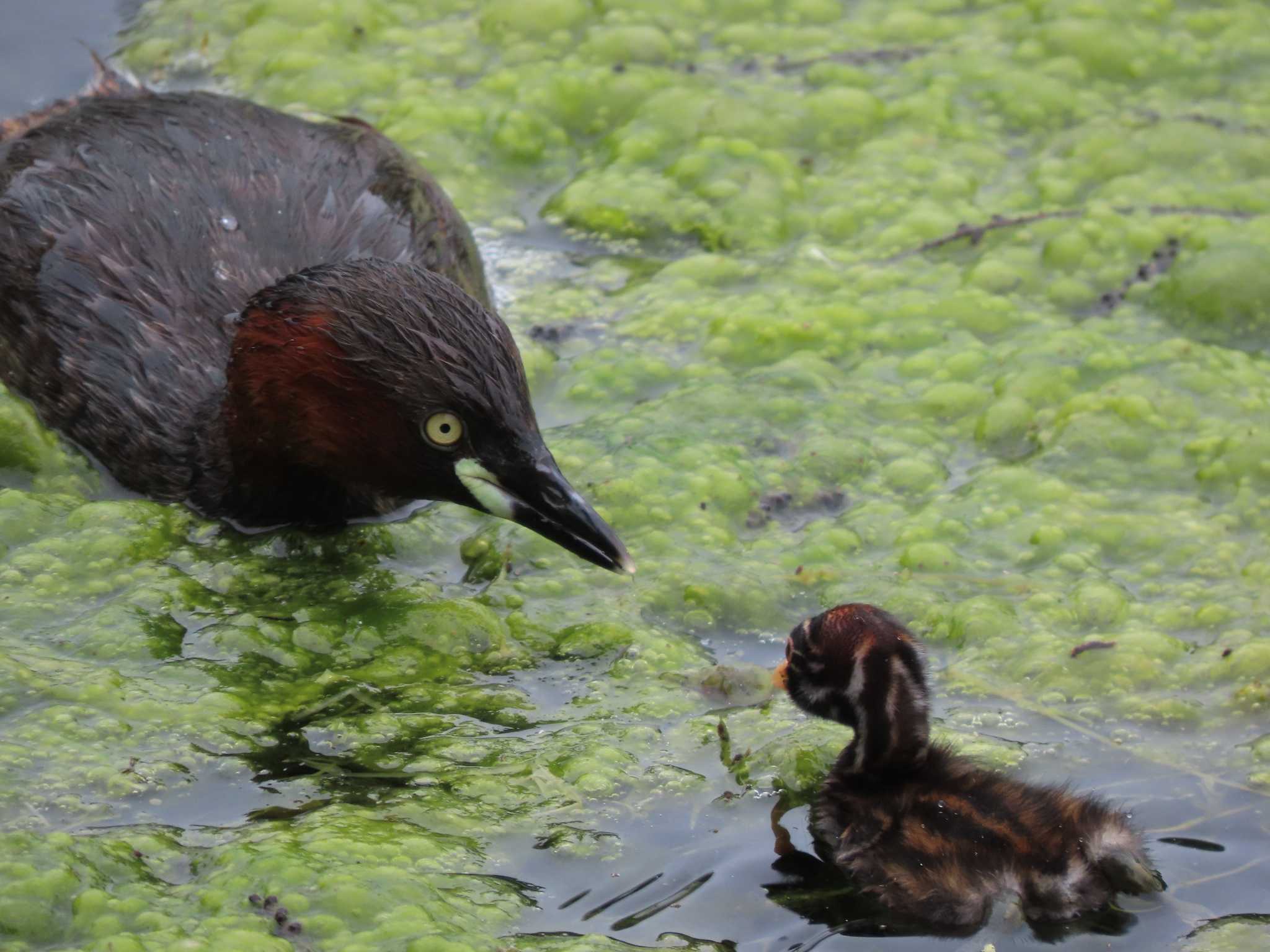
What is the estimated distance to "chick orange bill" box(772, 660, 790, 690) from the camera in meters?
3.98

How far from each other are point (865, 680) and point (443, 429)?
1.22m

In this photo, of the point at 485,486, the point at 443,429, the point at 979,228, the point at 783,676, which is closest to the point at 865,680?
the point at 783,676

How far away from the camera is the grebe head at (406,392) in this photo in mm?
4203

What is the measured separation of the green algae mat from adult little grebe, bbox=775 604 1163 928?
77mm

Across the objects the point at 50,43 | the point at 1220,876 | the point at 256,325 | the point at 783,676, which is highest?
the point at 50,43

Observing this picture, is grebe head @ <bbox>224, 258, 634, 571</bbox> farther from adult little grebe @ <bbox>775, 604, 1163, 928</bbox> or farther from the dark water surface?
the dark water surface

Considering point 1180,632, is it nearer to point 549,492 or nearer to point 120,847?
point 549,492

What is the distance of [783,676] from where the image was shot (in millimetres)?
3998

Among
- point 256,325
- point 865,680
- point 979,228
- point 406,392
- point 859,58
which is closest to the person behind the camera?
point 865,680

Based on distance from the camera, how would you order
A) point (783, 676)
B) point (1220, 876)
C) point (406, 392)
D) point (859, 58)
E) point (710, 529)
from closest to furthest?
1. point (1220, 876)
2. point (783, 676)
3. point (406, 392)
4. point (710, 529)
5. point (859, 58)

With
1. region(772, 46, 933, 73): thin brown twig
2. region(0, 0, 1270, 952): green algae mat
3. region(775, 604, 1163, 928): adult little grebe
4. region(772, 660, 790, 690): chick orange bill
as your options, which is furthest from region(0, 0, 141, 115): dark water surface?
region(775, 604, 1163, 928): adult little grebe

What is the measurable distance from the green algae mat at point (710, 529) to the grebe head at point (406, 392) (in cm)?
35

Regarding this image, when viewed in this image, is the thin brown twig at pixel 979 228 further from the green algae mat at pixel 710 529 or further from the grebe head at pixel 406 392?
the grebe head at pixel 406 392

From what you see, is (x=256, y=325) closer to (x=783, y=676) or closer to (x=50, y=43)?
(x=783, y=676)
